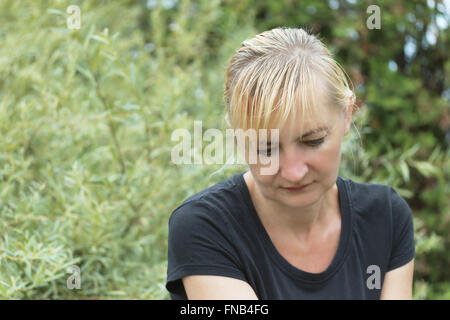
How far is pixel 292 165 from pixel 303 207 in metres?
0.24

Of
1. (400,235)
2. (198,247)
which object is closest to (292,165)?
(198,247)

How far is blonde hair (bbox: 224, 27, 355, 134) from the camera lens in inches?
51.6

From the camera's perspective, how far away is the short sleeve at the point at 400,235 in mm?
1633

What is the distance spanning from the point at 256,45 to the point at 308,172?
34cm

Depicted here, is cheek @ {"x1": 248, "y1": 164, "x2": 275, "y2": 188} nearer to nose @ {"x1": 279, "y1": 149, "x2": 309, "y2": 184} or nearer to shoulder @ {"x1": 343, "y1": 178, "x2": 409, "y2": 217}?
nose @ {"x1": 279, "y1": 149, "x2": 309, "y2": 184}

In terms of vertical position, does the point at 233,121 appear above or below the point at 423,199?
above

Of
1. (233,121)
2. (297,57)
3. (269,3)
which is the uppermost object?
(269,3)

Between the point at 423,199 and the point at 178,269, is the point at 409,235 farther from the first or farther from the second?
the point at 423,199

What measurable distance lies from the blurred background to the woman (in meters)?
0.22

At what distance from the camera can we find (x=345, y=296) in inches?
59.4

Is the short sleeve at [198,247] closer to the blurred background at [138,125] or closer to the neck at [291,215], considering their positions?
the neck at [291,215]

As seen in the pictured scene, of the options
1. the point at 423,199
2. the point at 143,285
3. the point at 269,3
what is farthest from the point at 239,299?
the point at 269,3

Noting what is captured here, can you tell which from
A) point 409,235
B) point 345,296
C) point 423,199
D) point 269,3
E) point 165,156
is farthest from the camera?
point 269,3

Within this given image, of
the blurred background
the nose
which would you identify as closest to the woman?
the nose
